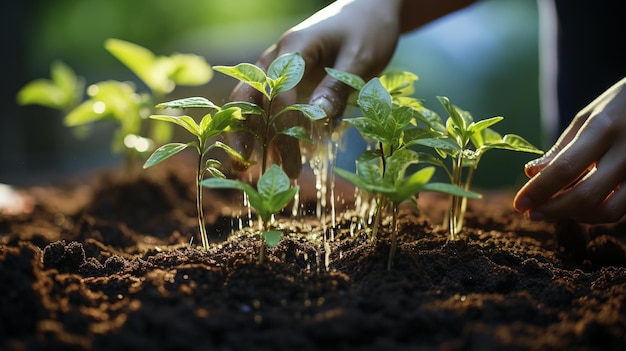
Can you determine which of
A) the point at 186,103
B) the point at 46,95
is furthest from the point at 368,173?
the point at 46,95

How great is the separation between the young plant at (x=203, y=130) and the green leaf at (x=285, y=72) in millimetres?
102

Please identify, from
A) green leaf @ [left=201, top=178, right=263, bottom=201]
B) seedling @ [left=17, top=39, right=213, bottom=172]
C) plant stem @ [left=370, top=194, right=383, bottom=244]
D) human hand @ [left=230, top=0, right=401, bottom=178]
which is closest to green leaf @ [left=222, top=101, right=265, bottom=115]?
human hand @ [left=230, top=0, right=401, bottom=178]

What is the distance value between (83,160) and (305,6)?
12.9 feet

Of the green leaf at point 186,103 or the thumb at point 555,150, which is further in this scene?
the thumb at point 555,150

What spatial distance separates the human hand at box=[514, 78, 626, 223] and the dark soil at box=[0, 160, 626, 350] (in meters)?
0.14

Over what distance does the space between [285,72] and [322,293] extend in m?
0.48

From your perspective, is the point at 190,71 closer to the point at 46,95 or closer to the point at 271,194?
the point at 46,95

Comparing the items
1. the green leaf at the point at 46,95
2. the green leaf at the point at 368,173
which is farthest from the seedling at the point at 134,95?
the green leaf at the point at 368,173

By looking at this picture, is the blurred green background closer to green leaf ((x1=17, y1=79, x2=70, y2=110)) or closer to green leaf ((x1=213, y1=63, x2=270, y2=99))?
green leaf ((x1=17, y1=79, x2=70, y2=110))

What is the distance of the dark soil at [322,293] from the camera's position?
32.4 inches

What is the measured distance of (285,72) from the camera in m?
1.19

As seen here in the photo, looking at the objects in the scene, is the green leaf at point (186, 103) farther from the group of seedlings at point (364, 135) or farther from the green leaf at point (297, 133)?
the green leaf at point (297, 133)

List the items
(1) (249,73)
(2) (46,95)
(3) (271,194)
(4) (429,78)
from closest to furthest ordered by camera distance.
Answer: (3) (271,194), (1) (249,73), (2) (46,95), (4) (429,78)

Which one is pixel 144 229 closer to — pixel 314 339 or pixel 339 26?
pixel 339 26
